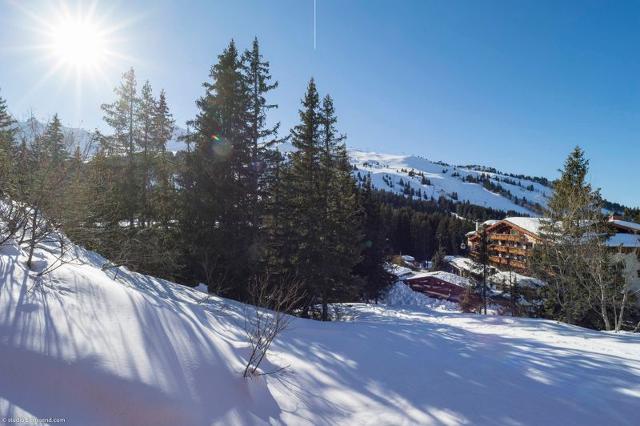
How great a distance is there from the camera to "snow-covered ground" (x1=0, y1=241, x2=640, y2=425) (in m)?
3.64

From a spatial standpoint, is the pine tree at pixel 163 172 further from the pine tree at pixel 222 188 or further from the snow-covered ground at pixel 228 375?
the snow-covered ground at pixel 228 375

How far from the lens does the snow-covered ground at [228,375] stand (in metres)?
3.64

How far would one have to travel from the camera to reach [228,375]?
15.9ft

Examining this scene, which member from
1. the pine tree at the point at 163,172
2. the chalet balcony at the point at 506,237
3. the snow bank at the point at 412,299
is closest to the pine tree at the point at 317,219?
the pine tree at the point at 163,172

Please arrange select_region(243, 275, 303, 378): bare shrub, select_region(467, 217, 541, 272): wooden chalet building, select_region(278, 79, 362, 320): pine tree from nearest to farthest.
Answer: select_region(243, 275, 303, 378): bare shrub → select_region(278, 79, 362, 320): pine tree → select_region(467, 217, 541, 272): wooden chalet building

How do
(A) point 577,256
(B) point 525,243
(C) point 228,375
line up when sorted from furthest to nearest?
1. (B) point 525,243
2. (A) point 577,256
3. (C) point 228,375

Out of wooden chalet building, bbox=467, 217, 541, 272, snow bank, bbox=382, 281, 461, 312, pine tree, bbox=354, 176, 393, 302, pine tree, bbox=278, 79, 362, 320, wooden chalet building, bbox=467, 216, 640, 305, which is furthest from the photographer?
snow bank, bbox=382, 281, 461, 312

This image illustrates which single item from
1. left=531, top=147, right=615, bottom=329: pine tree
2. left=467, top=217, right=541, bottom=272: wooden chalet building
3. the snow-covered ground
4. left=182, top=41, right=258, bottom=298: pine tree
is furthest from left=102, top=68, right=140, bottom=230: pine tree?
left=467, top=217, right=541, bottom=272: wooden chalet building

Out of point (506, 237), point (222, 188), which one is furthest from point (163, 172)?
point (506, 237)

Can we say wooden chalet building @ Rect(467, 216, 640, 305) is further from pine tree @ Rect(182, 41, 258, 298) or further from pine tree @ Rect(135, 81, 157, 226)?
pine tree @ Rect(135, 81, 157, 226)

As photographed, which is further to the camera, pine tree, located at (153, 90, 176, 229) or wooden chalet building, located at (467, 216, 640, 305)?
wooden chalet building, located at (467, 216, 640, 305)

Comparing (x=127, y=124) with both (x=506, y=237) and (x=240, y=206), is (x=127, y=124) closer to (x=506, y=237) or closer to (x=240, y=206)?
(x=240, y=206)

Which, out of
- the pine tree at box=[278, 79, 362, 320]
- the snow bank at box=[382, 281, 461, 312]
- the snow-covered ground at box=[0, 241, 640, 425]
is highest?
the pine tree at box=[278, 79, 362, 320]

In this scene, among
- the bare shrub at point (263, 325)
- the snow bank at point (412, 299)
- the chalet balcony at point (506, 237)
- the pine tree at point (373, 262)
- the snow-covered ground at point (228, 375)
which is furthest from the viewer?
the chalet balcony at point (506, 237)
